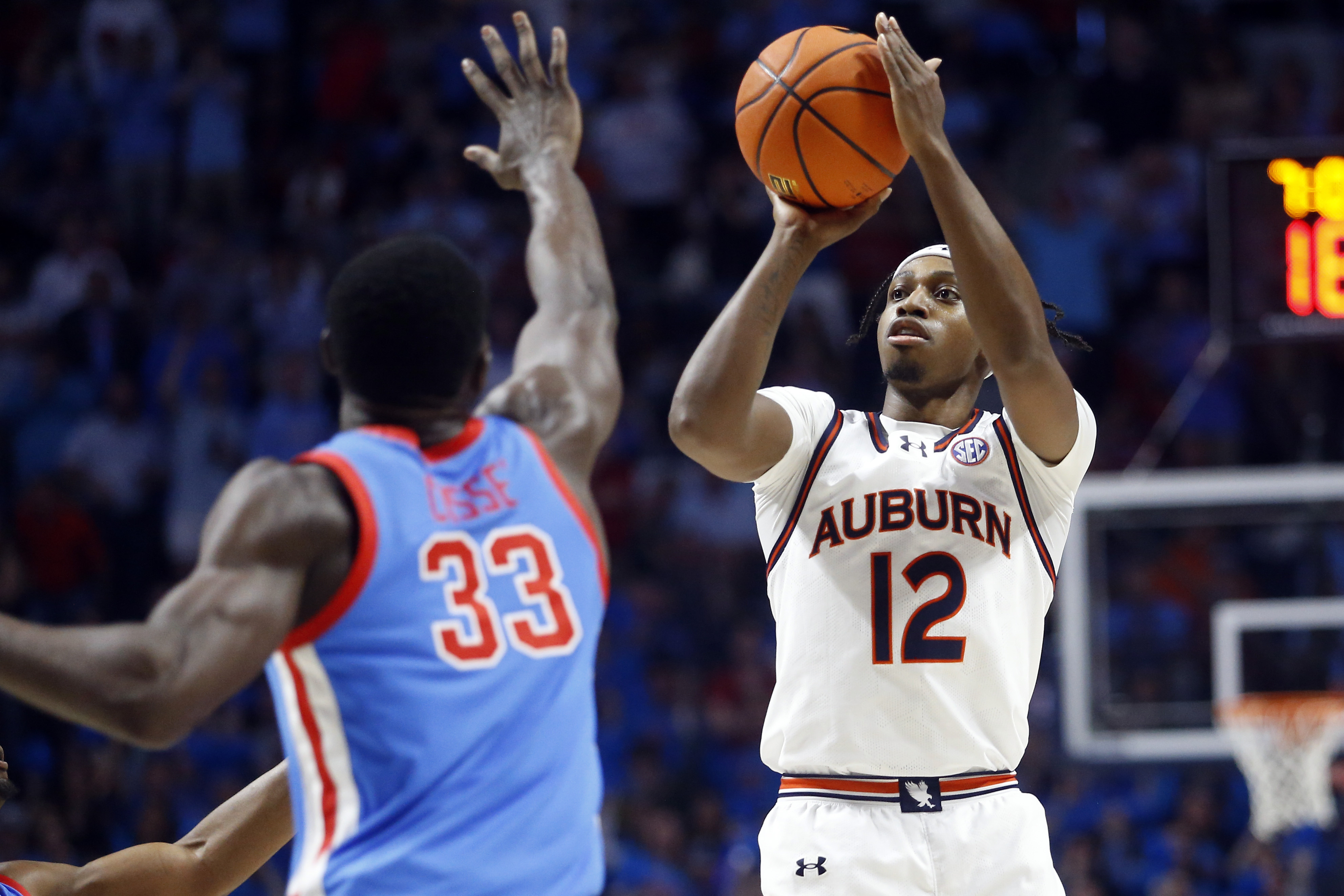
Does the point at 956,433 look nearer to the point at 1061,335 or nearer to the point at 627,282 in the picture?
the point at 1061,335

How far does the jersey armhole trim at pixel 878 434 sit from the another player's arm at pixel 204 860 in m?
1.78

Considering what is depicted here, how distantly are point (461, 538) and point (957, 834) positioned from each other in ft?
6.45

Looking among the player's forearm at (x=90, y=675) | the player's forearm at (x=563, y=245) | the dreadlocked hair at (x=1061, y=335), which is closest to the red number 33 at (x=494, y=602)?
the player's forearm at (x=90, y=675)

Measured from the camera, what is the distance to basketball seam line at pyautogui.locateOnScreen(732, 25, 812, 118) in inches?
176

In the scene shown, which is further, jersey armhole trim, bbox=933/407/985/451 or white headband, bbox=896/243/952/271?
white headband, bbox=896/243/952/271

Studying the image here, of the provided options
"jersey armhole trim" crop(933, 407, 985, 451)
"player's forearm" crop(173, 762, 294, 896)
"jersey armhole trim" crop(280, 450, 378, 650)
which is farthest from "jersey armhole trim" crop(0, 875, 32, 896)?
"jersey armhole trim" crop(933, 407, 985, 451)

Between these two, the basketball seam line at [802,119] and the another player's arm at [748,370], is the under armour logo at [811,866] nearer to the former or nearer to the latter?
the another player's arm at [748,370]

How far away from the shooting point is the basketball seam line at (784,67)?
446 centimetres

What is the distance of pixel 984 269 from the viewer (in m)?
4.05

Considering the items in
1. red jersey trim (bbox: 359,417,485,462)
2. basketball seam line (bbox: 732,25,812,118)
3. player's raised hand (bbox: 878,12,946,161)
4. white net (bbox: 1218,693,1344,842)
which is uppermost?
basketball seam line (bbox: 732,25,812,118)

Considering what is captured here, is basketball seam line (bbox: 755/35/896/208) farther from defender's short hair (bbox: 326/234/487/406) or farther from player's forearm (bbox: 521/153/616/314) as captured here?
defender's short hair (bbox: 326/234/487/406)

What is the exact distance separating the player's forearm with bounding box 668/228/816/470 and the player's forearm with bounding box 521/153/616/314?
2.26ft

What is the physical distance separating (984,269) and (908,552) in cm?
78

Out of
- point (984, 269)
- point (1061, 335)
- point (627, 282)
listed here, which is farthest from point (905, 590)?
point (627, 282)
